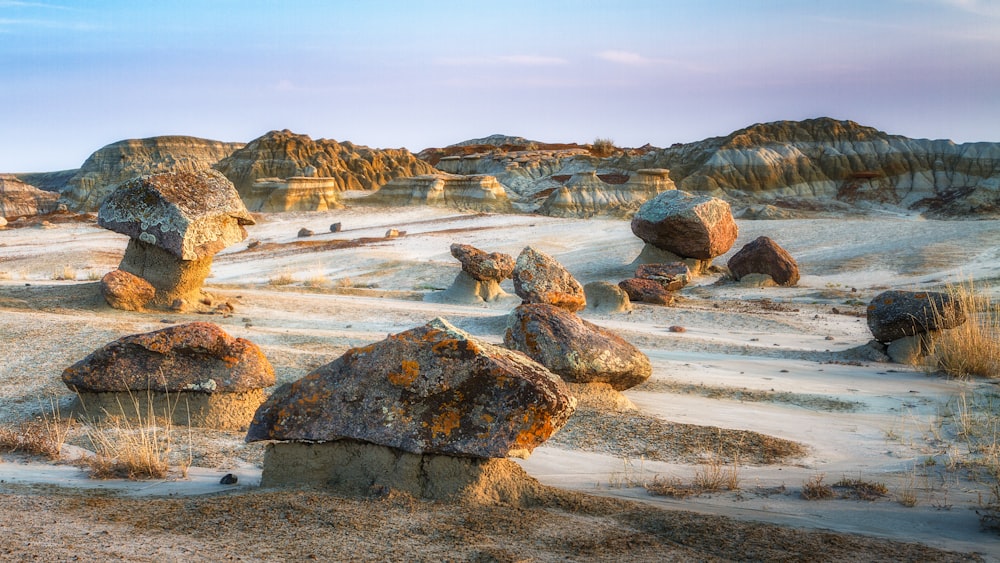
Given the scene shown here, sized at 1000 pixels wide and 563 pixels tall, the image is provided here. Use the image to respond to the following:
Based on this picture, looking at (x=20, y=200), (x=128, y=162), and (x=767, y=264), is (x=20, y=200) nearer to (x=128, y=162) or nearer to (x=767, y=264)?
(x=128, y=162)

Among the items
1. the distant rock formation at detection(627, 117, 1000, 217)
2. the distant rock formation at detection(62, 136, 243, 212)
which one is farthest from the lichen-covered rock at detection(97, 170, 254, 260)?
the distant rock formation at detection(62, 136, 243, 212)

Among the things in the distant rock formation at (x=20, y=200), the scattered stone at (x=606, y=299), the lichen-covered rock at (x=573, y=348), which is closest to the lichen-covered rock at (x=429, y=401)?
the lichen-covered rock at (x=573, y=348)

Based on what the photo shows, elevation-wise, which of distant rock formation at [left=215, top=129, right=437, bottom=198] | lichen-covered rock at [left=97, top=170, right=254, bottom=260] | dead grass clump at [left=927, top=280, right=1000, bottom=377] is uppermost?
distant rock formation at [left=215, top=129, right=437, bottom=198]

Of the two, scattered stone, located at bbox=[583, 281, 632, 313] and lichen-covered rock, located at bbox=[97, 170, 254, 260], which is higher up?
lichen-covered rock, located at bbox=[97, 170, 254, 260]

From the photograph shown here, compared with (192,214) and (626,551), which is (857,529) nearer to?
(626,551)

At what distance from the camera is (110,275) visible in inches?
571

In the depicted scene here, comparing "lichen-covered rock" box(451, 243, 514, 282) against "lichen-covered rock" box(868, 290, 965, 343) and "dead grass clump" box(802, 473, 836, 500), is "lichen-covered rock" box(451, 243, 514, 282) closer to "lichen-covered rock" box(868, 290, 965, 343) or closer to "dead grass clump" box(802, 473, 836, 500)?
"lichen-covered rock" box(868, 290, 965, 343)

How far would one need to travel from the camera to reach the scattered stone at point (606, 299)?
666 inches

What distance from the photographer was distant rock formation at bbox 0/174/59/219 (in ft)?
213

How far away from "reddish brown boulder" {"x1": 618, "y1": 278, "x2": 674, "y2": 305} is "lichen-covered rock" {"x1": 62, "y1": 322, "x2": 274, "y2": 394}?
1186 centimetres

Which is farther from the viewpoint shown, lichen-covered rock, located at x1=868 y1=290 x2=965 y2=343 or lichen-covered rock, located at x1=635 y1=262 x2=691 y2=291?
lichen-covered rock, located at x1=635 y1=262 x2=691 y2=291

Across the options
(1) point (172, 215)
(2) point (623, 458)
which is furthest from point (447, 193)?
(2) point (623, 458)

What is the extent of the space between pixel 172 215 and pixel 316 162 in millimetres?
49618

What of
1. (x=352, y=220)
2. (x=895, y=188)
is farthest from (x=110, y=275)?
(x=895, y=188)
